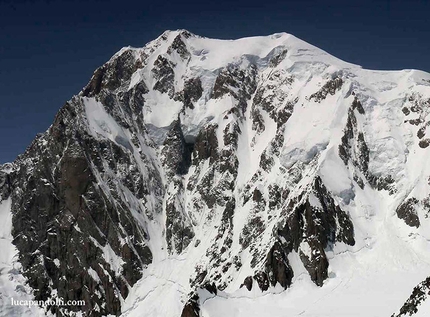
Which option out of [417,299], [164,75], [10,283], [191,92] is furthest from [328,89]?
[417,299]

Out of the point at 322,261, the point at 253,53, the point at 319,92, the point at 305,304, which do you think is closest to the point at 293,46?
the point at 253,53

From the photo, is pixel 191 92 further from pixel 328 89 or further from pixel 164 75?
pixel 328 89

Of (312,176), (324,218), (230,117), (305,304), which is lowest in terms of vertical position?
(305,304)

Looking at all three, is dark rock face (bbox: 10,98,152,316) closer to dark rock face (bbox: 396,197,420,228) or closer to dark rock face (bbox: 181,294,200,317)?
dark rock face (bbox: 181,294,200,317)

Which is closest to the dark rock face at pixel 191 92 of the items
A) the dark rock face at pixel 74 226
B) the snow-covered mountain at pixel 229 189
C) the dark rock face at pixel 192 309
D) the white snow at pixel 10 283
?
the snow-covered mountain at pixel 229 189

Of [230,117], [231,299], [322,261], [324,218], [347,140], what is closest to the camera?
[231,299]

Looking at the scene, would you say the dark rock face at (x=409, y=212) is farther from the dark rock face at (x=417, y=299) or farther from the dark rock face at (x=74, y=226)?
the dark rock face at (x=417, y=299)

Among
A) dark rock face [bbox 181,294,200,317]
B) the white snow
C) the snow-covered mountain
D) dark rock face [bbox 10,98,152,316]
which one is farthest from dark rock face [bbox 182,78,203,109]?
dark rock face [bbox 181,294,200,317]

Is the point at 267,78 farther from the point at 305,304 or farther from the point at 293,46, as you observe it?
the point at 305,304
